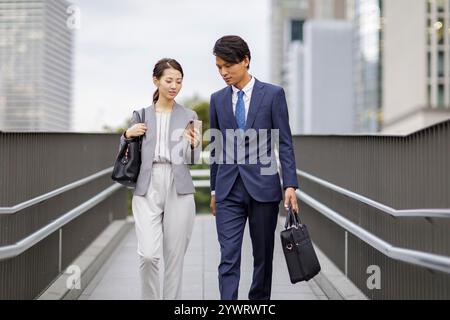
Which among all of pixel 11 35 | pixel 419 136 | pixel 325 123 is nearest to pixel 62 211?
pixel 419 136

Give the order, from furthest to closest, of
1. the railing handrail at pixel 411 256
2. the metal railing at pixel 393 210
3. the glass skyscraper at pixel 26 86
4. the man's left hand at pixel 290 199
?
the glass skyscraper at pixel 26 86 → the man's left hand at pixel 290 199 → the metal railing at pixel 393 210 → the railing handrail at pixel 411 256

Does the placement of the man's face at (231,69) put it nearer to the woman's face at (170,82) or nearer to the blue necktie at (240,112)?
the blue necktie at (240,112)

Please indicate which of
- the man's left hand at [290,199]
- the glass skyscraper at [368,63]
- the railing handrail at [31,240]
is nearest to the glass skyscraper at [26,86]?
the glass skyscraper at [368,63]

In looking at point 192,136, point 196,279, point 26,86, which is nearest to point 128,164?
point 192,136

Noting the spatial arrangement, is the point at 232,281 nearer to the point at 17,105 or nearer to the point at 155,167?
the point at 155,167

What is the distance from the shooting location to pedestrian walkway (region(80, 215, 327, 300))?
624cm

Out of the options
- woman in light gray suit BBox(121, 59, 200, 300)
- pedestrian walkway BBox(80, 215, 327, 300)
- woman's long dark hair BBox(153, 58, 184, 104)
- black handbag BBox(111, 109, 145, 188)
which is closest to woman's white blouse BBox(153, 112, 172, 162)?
woman in light gray suit BBox(121, 59, 200, 300)

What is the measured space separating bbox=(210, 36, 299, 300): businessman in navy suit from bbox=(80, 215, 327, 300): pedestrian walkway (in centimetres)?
167

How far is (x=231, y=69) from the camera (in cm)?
438

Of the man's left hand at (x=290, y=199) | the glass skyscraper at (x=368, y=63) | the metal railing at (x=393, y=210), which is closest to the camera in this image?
the metal railing at (x=393, y=210)

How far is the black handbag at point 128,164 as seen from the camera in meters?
4.25

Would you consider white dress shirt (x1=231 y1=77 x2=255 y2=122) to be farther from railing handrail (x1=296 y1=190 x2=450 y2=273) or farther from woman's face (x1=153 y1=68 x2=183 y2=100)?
railing handrail (x1=296 y1=190 x2=450 y2=273)

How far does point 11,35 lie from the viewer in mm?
61188

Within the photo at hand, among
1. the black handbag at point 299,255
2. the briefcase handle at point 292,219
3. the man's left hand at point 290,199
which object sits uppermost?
the man's left hand at point 290,199
